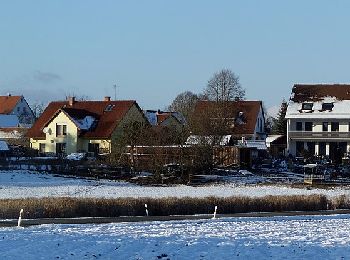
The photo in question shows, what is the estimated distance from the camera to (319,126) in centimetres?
7988

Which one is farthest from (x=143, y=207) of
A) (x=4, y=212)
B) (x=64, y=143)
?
(x=64, y=143)

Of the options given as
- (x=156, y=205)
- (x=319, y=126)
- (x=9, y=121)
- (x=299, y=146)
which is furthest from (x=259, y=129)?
(x=156, y=205)

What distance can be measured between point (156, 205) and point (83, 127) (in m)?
42.8

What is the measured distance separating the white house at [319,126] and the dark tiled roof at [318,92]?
283mm

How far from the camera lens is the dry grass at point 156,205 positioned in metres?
32.4

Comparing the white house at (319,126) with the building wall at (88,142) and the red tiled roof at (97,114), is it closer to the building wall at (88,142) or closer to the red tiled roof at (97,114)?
the red tiled roof at (97,114)

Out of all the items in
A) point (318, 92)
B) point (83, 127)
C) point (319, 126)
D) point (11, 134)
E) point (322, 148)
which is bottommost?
point (322, 148)

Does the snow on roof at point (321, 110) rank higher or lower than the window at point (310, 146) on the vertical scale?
higher

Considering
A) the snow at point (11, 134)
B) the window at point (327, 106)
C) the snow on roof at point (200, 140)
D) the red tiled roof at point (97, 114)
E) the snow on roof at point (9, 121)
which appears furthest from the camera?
the snow on roof at point (9, 121)

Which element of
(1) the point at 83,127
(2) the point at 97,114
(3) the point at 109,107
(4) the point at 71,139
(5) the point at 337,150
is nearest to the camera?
(4) the point at 71,139

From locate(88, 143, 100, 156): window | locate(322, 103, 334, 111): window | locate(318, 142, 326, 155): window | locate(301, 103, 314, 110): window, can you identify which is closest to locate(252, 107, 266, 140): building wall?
locate(301, 103, 314, 110): window

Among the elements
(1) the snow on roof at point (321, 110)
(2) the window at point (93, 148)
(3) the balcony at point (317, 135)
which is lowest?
A: (2) the window at point (93, 148)

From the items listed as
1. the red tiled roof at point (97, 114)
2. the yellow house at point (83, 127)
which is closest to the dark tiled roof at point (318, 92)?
the yellow house at point (83, 127)

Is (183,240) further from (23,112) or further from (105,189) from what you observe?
(23,112)
